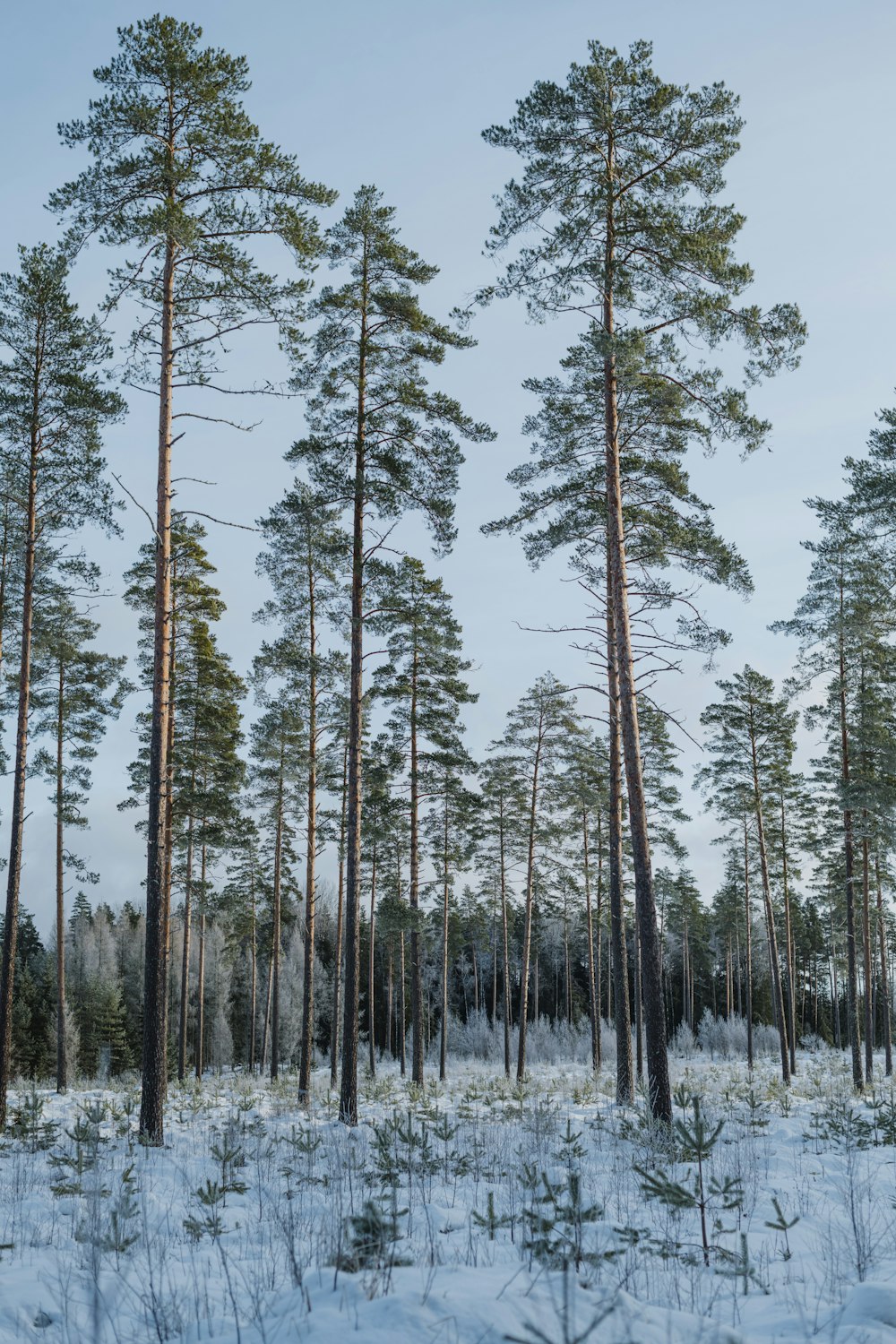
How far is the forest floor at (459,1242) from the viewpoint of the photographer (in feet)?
10.9

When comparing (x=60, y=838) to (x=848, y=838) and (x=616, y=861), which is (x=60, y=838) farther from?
(x=848, y=838)

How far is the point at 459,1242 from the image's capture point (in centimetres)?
489

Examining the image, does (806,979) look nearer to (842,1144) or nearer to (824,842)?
(824,842)

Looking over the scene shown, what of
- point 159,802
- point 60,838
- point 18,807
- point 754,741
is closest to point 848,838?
point 754,741

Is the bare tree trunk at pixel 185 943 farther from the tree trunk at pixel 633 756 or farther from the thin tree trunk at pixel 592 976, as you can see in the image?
the thin tree trunk at pixel 592 976

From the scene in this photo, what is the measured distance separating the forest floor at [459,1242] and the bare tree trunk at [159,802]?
0.95 meters

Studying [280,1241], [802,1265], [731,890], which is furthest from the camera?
[731,890]

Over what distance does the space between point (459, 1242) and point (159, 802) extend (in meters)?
7.96

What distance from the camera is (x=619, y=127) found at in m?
12.3

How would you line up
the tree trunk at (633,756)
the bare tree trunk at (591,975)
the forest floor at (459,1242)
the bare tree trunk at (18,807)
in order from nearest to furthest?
the forest floor at (459,1242), the tree trunk at (633,756), the bare tree trunk at (18,807), the bare tree trunk at (591,975)

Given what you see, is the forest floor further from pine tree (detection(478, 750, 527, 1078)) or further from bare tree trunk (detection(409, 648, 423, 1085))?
pine tree (detection(478, 750, 527, 1078))

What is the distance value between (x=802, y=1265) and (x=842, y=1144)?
598 cm

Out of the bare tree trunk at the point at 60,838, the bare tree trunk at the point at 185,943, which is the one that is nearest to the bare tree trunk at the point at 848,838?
the bare tree trunk at the point at 185,943

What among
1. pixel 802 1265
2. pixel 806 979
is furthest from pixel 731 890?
pixel 802 1265
